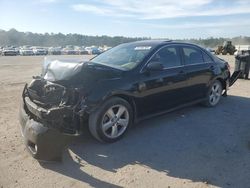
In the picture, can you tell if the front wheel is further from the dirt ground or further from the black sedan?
the dirt ground

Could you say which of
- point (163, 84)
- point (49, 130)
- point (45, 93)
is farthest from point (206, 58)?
point (49, 130)

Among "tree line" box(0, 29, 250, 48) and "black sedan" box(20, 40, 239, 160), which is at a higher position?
"tree line" box(0, 29, 250, 48)

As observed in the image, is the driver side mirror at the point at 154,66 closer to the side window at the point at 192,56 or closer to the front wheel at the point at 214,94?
the side window at the point at 192,56

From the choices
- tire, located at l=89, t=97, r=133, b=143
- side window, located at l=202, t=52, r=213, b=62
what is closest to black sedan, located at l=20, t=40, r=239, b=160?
tire, located at l=89, t=97, r=133, b=143

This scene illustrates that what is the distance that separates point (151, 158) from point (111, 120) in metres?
0.93

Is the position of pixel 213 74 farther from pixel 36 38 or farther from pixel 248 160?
pixel 36 38

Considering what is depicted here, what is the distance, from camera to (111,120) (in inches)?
200

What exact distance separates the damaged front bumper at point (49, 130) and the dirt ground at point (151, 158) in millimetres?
215

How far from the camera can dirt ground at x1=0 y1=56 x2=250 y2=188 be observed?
399 centimetres

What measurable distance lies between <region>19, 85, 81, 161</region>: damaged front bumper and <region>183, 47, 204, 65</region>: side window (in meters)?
3.17

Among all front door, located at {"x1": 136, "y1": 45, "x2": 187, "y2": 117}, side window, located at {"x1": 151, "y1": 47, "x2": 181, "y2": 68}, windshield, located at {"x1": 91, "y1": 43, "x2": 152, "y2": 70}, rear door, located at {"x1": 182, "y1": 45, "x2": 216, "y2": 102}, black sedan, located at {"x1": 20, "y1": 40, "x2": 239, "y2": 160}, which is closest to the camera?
black sedan, located at {"x1": 20, "y1": 40, "x2": 239, "y2": 160}

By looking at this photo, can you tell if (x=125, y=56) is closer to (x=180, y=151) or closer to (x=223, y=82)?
(x=180, y=151)

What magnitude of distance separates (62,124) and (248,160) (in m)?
2.85

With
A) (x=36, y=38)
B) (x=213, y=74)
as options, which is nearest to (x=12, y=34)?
(x=36, y=38)
